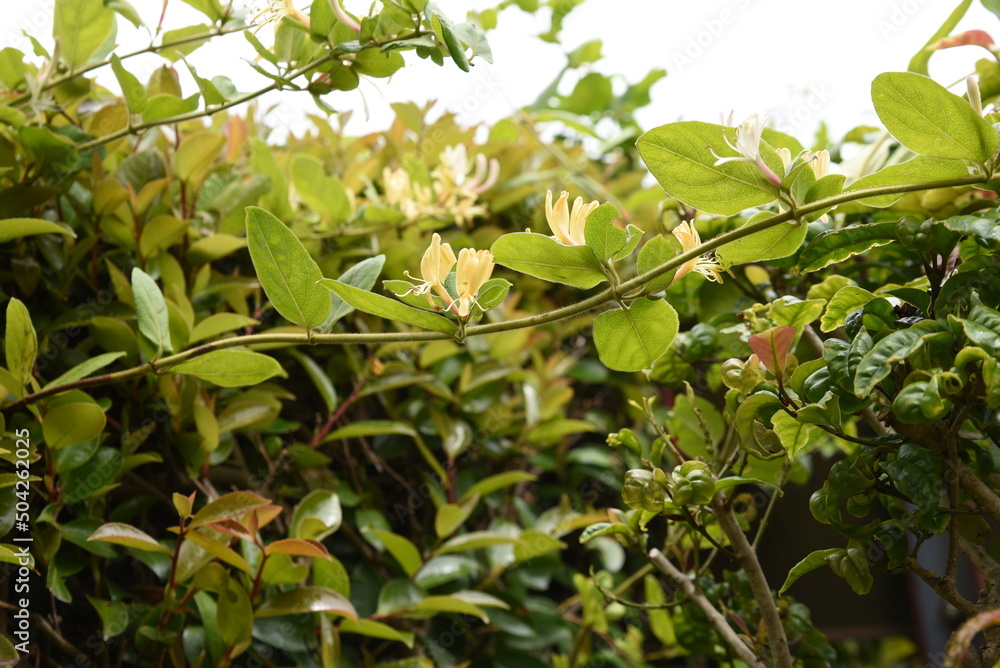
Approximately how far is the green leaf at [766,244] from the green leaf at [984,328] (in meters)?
0.12

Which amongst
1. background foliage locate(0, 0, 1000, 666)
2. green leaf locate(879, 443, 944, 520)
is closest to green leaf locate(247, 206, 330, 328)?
background foliage locate(0, 0, 1000, 666)

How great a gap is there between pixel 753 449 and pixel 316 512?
499 mm

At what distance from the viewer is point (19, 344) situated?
2.06 ft

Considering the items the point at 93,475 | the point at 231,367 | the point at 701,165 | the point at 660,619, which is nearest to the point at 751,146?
the point at 701,165

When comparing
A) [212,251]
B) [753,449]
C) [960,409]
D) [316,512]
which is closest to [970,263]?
[960,409]

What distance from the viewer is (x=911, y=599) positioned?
147 centimetres

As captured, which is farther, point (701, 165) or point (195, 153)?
point (195, 153)

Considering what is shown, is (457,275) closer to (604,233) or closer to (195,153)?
(604,233)

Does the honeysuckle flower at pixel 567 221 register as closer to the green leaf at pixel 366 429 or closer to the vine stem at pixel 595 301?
the vine stem at pixel 595 301

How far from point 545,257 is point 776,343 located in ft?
0.59

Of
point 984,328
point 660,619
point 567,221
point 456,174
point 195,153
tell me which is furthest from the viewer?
point 660,619

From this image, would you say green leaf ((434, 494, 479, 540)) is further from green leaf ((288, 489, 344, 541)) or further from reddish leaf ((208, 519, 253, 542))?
reddish leaf ((208, 519, 253, 542))

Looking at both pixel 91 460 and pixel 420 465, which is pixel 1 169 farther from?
pixel 420 465

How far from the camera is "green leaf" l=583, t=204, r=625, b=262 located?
49cm
